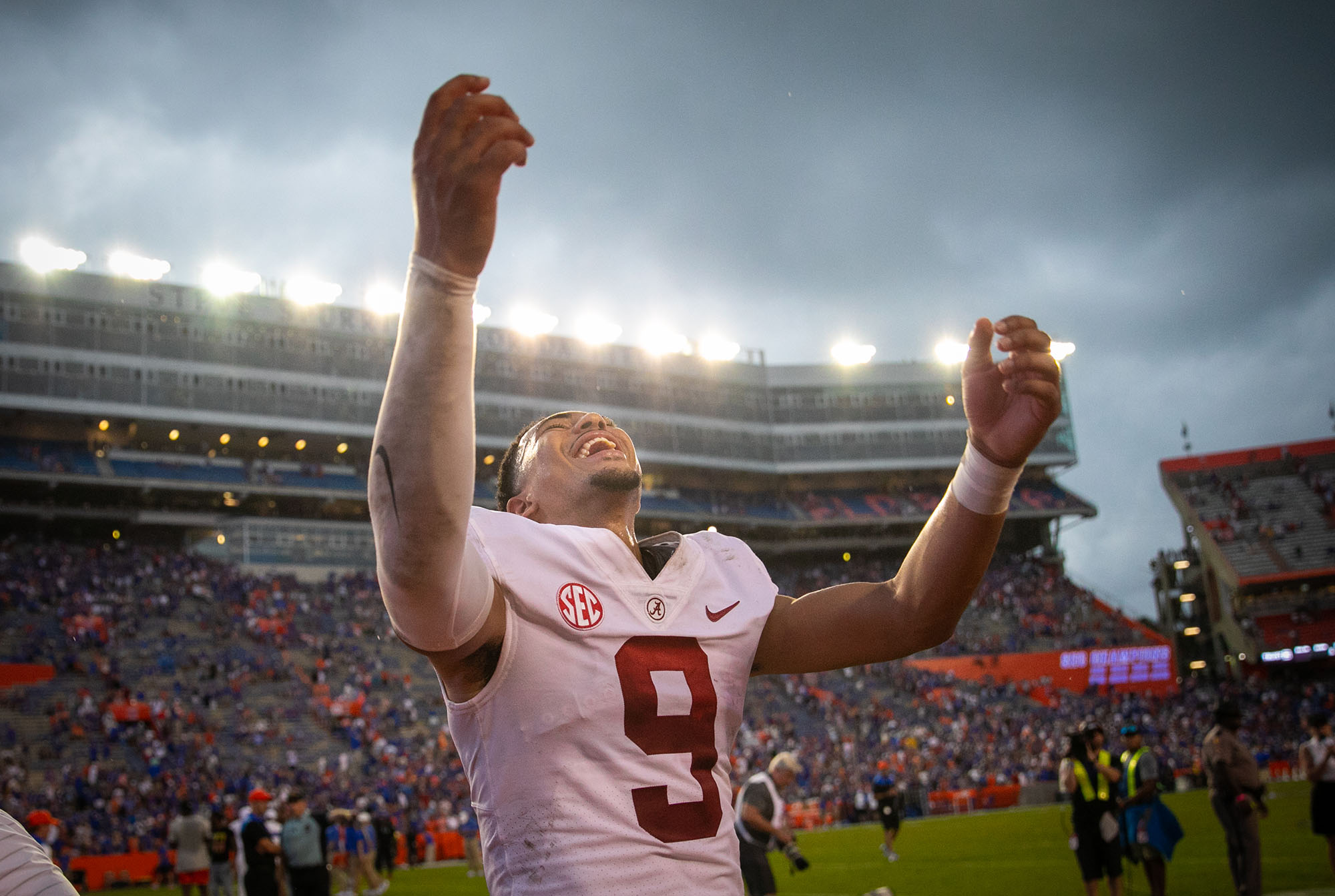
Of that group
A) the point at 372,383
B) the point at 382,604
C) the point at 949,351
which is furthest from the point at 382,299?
the point at 949,351

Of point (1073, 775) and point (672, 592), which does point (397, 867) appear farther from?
point (672, 592)

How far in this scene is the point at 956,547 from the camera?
8.13ft

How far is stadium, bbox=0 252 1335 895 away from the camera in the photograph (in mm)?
25156

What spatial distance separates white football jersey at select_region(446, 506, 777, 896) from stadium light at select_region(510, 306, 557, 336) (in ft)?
154

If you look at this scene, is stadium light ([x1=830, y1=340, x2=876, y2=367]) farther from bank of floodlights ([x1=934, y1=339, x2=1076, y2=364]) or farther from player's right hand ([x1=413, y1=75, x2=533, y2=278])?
player's right hand ([x1=413, y1=75, x2=533, y2=278])

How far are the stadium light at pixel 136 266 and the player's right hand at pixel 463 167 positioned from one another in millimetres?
46197

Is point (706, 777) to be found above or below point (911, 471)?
below

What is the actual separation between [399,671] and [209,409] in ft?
51.0

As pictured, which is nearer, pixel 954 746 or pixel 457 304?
pixel 457 304

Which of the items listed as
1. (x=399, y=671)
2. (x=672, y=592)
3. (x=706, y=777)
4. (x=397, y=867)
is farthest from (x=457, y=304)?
(x=399, y=671)

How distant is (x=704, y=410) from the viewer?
5362 centimetres

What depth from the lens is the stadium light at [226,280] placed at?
43.4 meters

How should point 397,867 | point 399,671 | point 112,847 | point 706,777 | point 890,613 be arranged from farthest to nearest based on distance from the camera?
point 399,671, point 397,867, point 112,847, point 890,613, point 706,777

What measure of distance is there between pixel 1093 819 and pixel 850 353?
1904 inches
